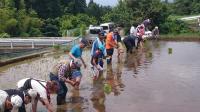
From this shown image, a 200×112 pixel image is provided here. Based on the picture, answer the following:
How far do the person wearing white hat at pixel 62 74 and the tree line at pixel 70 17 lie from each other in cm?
2704

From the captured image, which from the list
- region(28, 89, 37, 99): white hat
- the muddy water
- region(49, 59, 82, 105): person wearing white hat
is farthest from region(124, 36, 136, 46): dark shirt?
region(28, 89, 37, 99): white hat

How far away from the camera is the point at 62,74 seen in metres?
11.6

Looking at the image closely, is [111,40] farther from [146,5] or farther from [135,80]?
[146,5]

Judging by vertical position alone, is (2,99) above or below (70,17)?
below

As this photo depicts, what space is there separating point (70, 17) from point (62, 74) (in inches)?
1660

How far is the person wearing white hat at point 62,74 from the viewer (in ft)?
38.0

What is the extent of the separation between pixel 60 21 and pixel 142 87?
40.1m

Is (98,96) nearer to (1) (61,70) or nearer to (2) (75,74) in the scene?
(2) (75,74)

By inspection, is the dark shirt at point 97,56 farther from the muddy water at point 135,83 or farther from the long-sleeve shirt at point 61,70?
the long-sleeve shirt at point 61,70

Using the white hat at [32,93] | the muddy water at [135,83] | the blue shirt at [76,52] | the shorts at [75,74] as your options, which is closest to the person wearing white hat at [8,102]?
the white hat at [32,93]

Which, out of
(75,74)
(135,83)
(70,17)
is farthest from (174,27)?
(75,74)

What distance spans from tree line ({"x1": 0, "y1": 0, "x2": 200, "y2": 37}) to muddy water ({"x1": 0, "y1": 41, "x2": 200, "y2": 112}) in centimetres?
1740

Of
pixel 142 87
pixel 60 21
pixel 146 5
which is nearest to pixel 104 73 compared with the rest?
pixel 142 87

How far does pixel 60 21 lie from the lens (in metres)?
53.4
